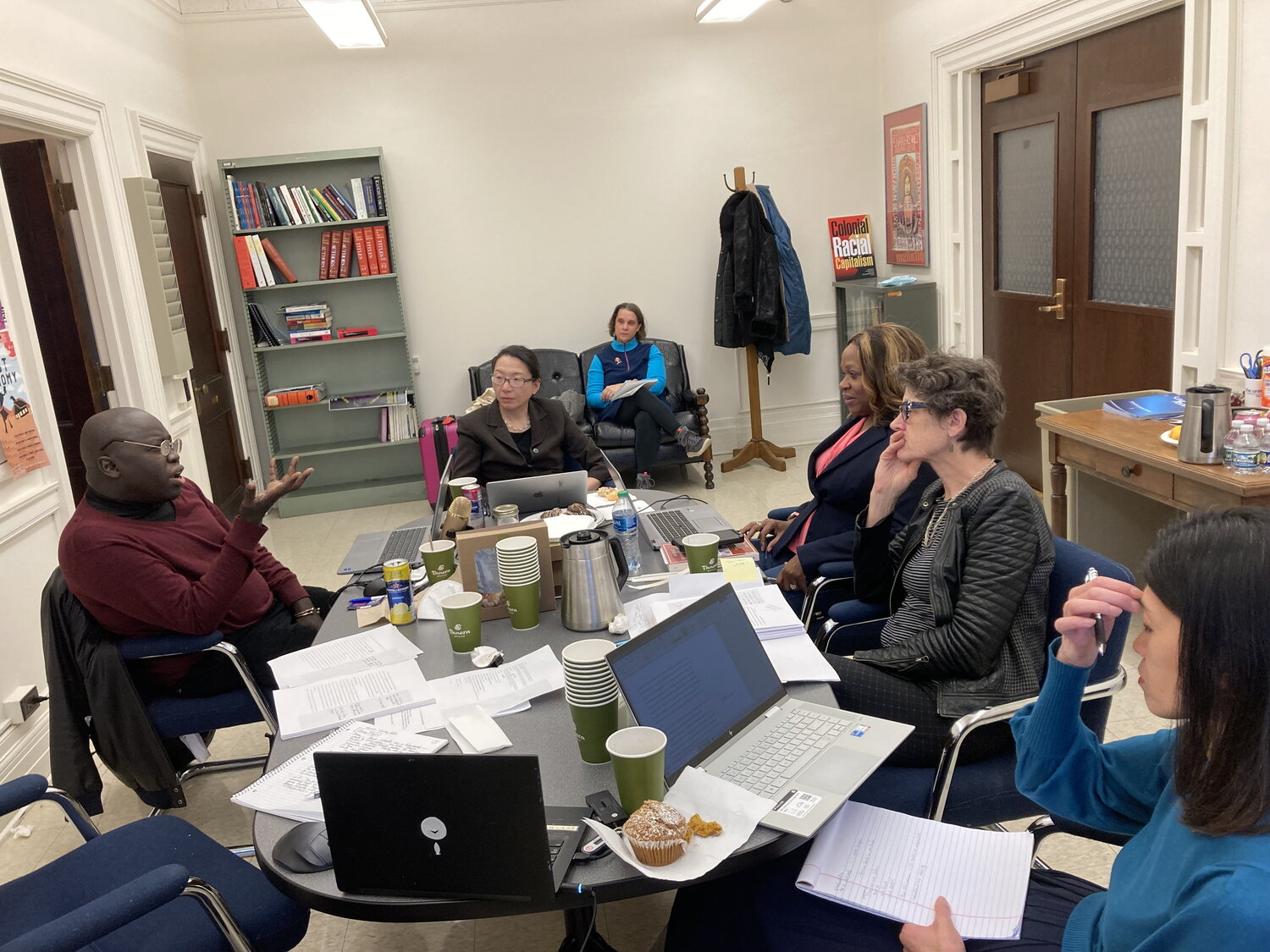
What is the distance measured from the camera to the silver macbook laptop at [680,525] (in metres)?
2.81

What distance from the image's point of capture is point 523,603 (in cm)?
227

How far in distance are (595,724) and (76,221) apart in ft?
13.6

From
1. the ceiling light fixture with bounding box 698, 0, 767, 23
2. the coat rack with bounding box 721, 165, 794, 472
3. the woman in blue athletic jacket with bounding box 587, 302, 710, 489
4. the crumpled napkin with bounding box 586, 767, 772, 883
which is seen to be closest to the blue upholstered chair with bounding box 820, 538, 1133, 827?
the crumpled napkin with bounding box 586, 767, 772, 883

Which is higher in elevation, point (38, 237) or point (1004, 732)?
point (38, 237)

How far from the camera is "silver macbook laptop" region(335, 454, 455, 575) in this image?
2.85m

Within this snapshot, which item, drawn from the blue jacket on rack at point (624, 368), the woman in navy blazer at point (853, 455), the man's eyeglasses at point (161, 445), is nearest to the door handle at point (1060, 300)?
the woman in navy blazer at point (853, 455)

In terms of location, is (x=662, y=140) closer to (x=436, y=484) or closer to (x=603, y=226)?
(x=603, y=226)

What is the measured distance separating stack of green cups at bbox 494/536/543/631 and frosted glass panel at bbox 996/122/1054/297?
12.5 feet

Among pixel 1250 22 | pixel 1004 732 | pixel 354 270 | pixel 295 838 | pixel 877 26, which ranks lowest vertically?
pixel 1004 732

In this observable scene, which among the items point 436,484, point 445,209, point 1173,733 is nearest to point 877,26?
point 445,209

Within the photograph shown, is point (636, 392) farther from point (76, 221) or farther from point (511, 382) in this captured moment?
point (76, 221)

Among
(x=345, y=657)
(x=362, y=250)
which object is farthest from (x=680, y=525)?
(x=362, y=250)

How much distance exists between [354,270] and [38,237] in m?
1.97

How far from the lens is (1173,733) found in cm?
126
